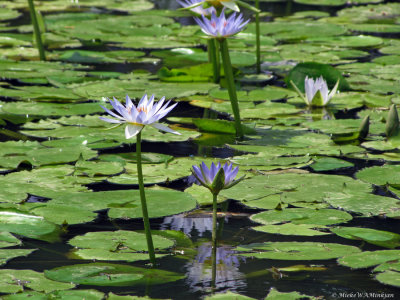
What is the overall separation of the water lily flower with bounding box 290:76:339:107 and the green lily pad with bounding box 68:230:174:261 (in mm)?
1966

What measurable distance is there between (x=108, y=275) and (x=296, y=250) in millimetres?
592

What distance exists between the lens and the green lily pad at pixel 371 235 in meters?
2.12

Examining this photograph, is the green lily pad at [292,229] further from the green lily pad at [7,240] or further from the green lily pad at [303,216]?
the green lily pad at [7,240]

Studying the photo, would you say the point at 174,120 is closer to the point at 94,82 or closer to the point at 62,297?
the point at 94,82

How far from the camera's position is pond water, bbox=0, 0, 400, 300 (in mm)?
1874

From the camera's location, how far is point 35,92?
410 centimetres

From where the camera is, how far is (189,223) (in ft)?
7.55

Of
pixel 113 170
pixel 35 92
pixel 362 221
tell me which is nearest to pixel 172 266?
pixel 362 221

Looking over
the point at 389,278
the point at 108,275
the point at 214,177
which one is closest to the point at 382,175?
the point at 389,278

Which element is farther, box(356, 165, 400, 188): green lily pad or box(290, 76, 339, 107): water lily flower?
box(290, 76, 339, 107): water lily flower

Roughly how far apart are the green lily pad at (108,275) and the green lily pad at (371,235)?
0.63m

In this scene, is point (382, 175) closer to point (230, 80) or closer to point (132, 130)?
point (230, 80)

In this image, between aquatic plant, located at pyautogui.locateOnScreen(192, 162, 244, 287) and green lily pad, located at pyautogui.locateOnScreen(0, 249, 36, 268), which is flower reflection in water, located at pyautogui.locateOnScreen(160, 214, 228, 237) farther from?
green lily pad, located at pyautogui.locateOnScreen(0, 249, 36, 268)

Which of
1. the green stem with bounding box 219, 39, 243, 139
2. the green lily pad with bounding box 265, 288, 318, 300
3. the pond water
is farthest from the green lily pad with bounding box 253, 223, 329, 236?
the green stem with bounding box 219, 39, 243, 139
